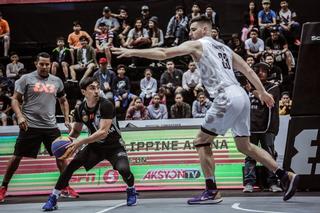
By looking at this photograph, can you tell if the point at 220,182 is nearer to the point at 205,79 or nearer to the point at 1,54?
the point at 205,79

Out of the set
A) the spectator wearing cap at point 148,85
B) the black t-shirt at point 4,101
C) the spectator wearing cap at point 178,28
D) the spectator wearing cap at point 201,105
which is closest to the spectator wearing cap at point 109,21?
the spectator wearing cap at point 178,28

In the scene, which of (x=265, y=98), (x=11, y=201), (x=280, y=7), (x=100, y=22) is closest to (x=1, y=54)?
(x=100, y=22)

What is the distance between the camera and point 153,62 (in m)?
17.8

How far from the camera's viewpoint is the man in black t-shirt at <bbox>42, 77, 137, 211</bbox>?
7.86 metres

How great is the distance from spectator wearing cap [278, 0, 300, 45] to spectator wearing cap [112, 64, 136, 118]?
4620 mm

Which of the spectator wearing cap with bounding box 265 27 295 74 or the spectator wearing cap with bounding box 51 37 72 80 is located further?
the spectator wearing cap with bounding box 51 37 72 80

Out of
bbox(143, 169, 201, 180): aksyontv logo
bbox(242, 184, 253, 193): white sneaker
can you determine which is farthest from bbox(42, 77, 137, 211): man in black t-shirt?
bbox(143, 169, 201, 180): aksyontv logo

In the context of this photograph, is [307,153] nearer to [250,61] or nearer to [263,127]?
[263,127]

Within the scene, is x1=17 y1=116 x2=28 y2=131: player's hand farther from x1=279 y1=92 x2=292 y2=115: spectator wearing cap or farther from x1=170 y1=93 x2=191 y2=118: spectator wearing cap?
x1=279 y1=92 x2=292 y2=115: spectator wearing cap

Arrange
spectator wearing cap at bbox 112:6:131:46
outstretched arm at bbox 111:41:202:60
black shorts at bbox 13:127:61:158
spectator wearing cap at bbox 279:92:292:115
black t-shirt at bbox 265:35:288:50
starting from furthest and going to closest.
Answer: spectator wearing cap at bbox 112:6:131:46
black t-shirt at bbox 265:35:288:50
spectator wearing cap at bbox 279:92:292:115
black shorts at bbox 13:127:61:158
outstretched arm at bbox 111:41:202:60

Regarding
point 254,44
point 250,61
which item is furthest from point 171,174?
point 254,44

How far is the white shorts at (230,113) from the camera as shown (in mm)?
7463

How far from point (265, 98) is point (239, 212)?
1.59 metres

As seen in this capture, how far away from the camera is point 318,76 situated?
9.03 meters
